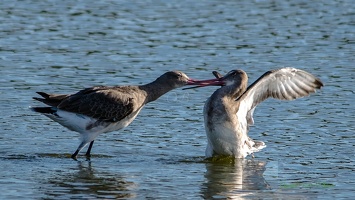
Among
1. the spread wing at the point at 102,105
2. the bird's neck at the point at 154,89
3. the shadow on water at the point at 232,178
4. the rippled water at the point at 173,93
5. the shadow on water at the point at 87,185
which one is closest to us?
the shadow on water at the point at 87,185

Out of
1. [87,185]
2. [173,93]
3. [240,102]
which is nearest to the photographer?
[87,185]

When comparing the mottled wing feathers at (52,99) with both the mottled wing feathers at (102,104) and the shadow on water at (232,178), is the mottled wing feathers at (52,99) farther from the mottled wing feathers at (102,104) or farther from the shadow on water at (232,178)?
the shadow on water at (232,178)

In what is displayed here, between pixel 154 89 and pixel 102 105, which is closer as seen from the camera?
pixel 102 105

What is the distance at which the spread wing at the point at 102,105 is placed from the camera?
12609 millimetres

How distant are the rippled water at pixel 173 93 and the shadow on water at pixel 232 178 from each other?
1cm

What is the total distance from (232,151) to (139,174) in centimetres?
154

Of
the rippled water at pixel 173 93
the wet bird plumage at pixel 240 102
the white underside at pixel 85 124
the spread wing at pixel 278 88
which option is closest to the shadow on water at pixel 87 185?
the rippled water at pixel 173 93

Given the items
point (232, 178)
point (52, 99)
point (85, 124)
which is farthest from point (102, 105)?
point (232, 178)

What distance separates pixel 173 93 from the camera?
52.5 ft

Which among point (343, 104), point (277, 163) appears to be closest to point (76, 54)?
point (343, 104)

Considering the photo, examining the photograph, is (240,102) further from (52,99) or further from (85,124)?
(52,99)

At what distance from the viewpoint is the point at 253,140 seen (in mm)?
12953

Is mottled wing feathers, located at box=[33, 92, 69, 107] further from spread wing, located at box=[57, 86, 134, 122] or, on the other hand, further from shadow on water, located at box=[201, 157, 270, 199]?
shadow on water, located at box=[201, 157, 270, 199]

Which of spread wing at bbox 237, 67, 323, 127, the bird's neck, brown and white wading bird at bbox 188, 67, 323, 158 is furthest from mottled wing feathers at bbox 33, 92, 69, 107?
spread wing at bbox 237, 67, 323, 127
